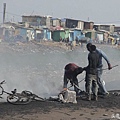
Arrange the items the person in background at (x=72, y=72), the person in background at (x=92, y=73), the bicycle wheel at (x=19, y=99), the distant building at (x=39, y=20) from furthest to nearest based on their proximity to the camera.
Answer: the distant building at (x=39, y=20) → the person in background at (x=72, y=72) → the person in background at (x=92, y=73) → the bicycle wheel at (x=19, y=99)

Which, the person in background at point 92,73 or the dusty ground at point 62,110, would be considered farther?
the person in background at point 92,73

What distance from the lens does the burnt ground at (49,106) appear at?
832 centimetres

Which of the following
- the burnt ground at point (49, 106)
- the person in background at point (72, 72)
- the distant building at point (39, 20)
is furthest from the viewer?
the distant building at point (39, 20)

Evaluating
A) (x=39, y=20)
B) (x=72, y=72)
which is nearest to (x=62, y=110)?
(x=72, y=72)

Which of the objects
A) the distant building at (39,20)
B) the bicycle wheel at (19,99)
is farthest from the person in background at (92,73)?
the distant building at (39,20)

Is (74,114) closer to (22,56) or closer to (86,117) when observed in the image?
(86,117)

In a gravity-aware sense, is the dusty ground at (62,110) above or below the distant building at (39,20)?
below

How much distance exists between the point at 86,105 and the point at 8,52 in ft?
87.4

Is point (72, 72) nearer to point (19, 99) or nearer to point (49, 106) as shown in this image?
point (49, 106)

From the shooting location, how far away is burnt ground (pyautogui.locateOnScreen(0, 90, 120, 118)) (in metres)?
8.32

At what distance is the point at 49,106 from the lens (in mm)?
9047

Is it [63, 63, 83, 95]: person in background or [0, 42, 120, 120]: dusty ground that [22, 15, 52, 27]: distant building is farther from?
[0, 42, 120, 120]: dusty ground

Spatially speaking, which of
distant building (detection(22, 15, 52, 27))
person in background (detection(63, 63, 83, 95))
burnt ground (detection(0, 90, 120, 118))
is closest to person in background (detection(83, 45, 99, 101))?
burnt ground (detection(0, 90, 120, 118))

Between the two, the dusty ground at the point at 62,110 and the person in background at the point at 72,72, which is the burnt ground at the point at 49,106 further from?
the person in background at the point at 72,72
